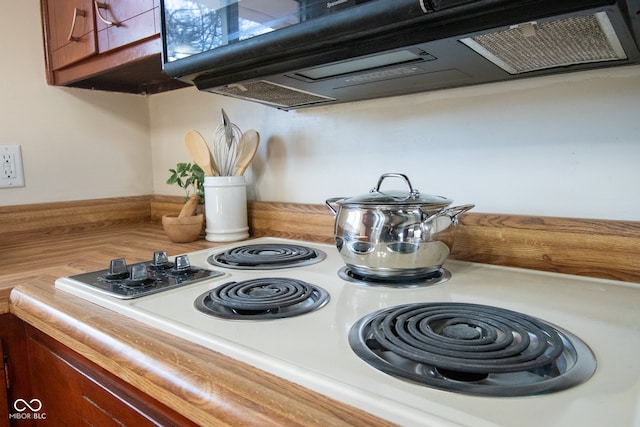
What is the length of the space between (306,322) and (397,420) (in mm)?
237

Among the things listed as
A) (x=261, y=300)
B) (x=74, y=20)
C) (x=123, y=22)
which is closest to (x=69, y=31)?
(x=74, y=20)

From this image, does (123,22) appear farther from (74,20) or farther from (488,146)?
(488,146)

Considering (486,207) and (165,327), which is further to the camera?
(486,207)

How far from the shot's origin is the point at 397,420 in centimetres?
35

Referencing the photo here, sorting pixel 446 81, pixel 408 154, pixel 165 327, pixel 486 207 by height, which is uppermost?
pixel 446 81

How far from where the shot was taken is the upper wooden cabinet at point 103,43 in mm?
1069

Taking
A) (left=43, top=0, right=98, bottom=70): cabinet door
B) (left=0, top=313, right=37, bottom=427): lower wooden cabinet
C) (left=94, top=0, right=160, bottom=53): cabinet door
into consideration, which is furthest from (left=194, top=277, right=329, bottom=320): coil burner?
(left=43, top=0, right=98, bottom=70): cabinet door

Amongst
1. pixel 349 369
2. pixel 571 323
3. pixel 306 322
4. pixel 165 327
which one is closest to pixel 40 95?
pixel 165 327

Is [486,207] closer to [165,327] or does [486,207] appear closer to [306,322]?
[306,322]

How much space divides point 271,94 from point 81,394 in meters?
0.72

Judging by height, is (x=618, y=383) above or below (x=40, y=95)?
below

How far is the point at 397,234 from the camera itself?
0.70 m

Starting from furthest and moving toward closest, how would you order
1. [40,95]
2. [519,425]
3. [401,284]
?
[40,95] < [401,284] < [519,425]

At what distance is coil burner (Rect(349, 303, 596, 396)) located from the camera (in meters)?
0.41
